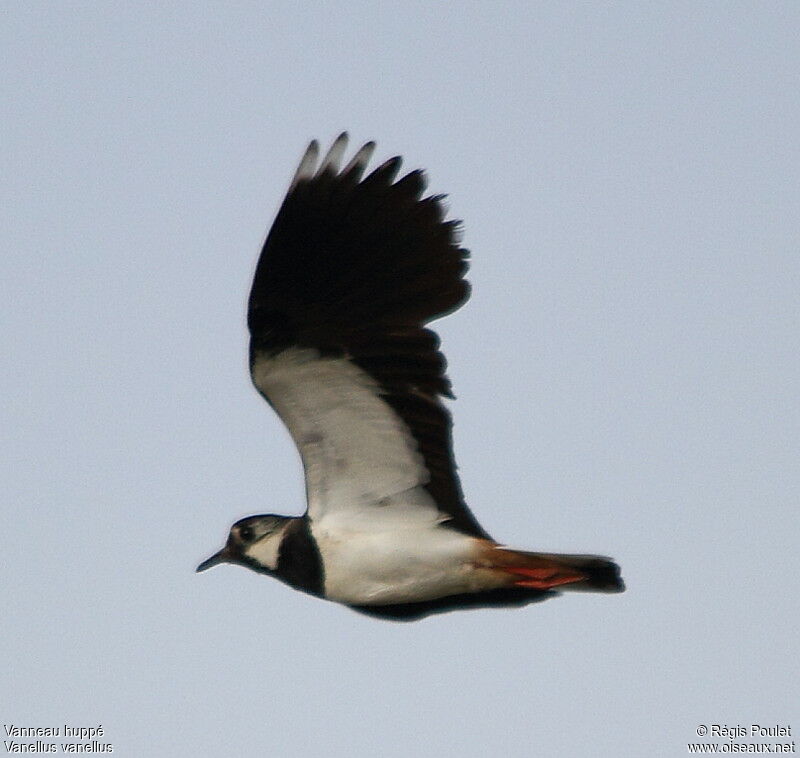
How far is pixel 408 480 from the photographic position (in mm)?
8461

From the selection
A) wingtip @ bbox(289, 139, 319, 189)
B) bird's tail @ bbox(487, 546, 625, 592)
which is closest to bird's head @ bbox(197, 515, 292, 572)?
bird's tail @ bbox(487, 546, 625, 592)

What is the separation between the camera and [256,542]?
28.7 feet

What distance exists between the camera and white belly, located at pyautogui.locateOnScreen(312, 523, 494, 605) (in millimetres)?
8305

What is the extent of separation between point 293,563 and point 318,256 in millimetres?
1484

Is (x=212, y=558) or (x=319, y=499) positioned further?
(x=212, y=558)

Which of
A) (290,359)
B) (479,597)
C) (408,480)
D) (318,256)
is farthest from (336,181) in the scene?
(479,597)

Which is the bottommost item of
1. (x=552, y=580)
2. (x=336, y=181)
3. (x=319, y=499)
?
(x=552, y=580)

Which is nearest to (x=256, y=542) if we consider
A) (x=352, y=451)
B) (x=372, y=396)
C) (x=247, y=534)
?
(x=247, y=534)

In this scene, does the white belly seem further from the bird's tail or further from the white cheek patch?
the white cheek patch

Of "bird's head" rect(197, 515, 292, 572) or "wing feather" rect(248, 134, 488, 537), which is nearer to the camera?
"wing feather" rect(248, 134, 488, 537)

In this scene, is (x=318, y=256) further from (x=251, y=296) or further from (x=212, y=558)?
(x=212, y=558)

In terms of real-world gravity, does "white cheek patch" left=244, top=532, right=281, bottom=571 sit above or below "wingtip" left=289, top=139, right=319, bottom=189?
below

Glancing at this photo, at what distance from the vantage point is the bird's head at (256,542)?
8.62 m

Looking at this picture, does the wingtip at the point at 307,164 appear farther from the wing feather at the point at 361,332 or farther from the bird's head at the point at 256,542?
the bird's head at the point at 256,542
